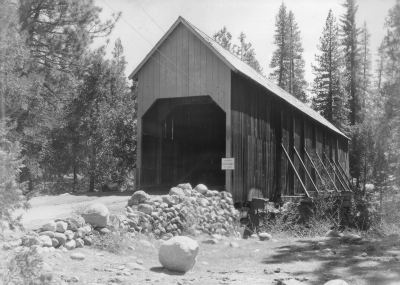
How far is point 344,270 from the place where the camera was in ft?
25.8

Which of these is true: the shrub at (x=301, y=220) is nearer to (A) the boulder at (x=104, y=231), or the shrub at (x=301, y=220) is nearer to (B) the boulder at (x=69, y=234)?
(A) the boulder at (x=104, y=231)

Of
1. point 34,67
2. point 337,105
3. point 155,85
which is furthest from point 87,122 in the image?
point 337,105

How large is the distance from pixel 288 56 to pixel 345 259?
1545 inches

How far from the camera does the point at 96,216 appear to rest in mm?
8547

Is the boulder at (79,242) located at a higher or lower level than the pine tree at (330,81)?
lower

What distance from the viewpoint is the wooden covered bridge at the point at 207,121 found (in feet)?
49.1

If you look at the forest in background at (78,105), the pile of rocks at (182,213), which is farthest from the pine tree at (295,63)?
the pile of rocks at (182,213)

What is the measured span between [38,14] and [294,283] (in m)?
15.6

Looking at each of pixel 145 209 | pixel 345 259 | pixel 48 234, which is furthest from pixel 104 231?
pixel 345 259

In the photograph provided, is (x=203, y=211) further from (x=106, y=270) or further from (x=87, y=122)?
(x=87, y=122)

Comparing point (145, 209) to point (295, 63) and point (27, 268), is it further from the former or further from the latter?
point (295, 63)

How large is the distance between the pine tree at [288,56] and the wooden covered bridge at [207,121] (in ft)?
85.9

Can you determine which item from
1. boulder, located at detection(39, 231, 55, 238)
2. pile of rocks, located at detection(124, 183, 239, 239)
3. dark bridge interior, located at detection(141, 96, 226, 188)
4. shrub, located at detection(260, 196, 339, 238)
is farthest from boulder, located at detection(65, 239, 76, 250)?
dark bridge interior, located at detection(141, 96, 226, 188)

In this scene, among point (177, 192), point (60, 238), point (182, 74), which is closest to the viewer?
point (60, 238)
